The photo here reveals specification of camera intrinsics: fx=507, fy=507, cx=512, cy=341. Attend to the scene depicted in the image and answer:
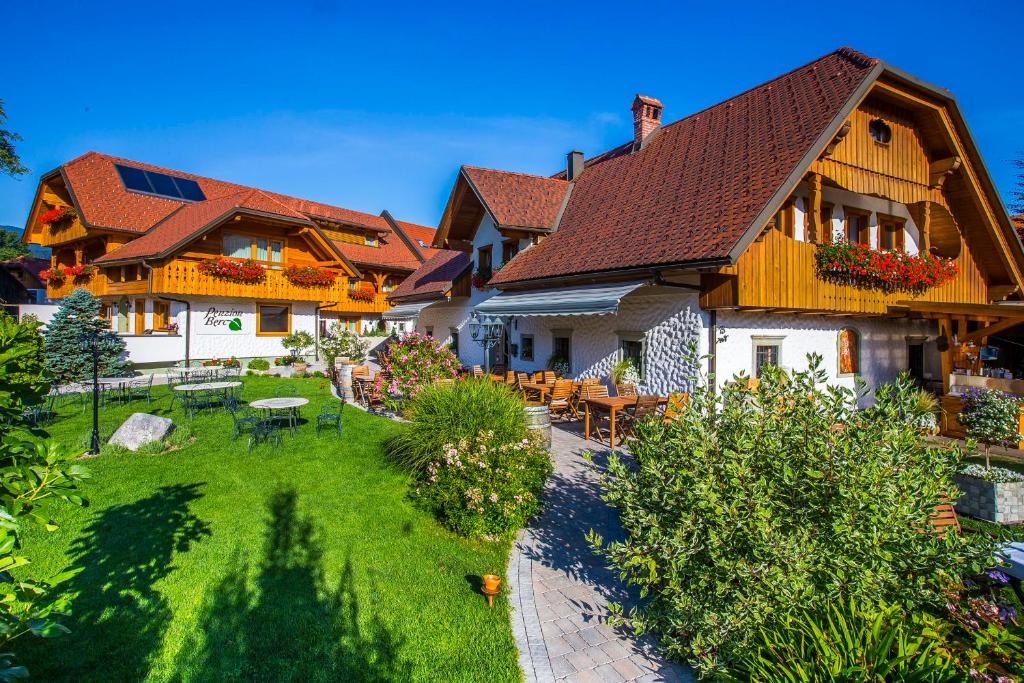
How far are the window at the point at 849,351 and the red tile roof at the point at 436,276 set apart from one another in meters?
14.8

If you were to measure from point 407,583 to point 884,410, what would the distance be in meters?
5.23

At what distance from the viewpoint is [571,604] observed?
18.1ft

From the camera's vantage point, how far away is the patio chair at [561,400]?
1395 centimetres

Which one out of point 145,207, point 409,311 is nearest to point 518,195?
point 409,311

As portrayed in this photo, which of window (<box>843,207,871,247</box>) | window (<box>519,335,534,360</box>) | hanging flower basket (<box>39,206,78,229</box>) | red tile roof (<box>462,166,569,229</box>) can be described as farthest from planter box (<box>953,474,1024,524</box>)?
hanging flower basket (<box>39,206,78,229</box>)

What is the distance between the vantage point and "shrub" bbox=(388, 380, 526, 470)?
7969 millimetres

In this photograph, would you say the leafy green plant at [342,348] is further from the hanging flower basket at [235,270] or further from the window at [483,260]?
the window at [483,260]

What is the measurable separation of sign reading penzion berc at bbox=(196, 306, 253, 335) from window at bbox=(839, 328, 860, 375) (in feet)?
85.5

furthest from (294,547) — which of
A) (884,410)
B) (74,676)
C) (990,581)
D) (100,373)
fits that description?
(100,373)

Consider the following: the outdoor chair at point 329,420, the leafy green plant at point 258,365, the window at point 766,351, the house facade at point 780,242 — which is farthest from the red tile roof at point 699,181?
the leafy green plant at point 258,365

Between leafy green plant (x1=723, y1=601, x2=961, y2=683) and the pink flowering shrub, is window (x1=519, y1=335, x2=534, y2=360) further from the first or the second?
leafy green plant (x1=723, y1=601, x2=961, y2=683)

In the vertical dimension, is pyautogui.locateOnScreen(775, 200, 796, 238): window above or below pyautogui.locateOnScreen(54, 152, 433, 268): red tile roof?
below

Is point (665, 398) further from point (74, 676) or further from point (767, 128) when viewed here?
point (74, 676)

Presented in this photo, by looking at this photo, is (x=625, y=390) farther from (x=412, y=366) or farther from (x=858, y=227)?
(x=858, y=227)
